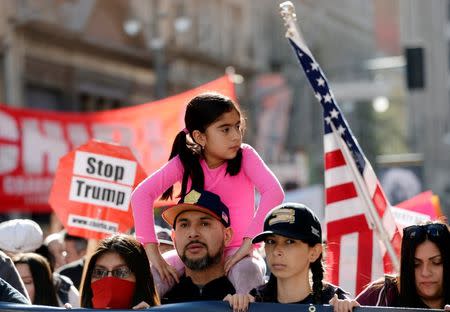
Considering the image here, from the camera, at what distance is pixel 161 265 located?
5.91 metres

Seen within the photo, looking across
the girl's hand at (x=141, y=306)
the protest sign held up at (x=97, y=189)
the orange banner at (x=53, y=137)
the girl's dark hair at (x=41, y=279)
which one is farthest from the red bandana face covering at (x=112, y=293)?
the orange banner at (x=53, y=137)

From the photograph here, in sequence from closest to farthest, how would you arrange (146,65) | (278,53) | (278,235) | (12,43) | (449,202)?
1. (278,235)
2. (449,202)
3. (12,43)
4. (146,65)
5. (278,53)

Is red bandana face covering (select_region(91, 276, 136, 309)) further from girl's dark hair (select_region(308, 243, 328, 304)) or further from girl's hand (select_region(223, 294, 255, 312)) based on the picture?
girl's dark hair (select_region(308, 243, 328, 304))

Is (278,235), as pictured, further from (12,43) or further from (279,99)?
(279,99)

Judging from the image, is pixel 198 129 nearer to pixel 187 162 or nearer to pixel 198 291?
pixel 187 162

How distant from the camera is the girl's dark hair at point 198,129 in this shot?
5961 mm

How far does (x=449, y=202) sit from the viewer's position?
22.2 m

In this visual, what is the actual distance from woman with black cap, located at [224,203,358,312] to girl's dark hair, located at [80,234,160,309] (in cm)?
45

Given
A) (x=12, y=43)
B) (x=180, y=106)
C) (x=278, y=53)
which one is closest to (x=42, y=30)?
(x=12, y=43)

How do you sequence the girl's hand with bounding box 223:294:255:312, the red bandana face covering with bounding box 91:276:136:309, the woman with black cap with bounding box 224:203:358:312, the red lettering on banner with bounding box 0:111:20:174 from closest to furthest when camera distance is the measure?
the girl's hand with bounding box 223:294:255:312 < the woman with black cap with bounding box 224:203:358:312 < the red bandana face covering with bounding box 91:276:136:309 < the red lettering on banner with bounding box 0:111:20:174

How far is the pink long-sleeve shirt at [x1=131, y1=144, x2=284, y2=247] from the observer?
5957 mm

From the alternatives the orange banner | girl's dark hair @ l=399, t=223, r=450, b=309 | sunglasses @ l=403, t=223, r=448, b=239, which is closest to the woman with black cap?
girl's dark hair @ l=399, t=223, r=450, b=309

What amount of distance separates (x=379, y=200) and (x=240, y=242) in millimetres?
1548

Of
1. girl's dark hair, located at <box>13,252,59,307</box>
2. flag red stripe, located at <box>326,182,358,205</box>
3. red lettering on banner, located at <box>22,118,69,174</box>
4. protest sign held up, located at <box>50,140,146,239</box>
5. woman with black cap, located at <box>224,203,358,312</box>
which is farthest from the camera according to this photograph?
red lettering on banner, located at <box>22,118,69,174</box>
